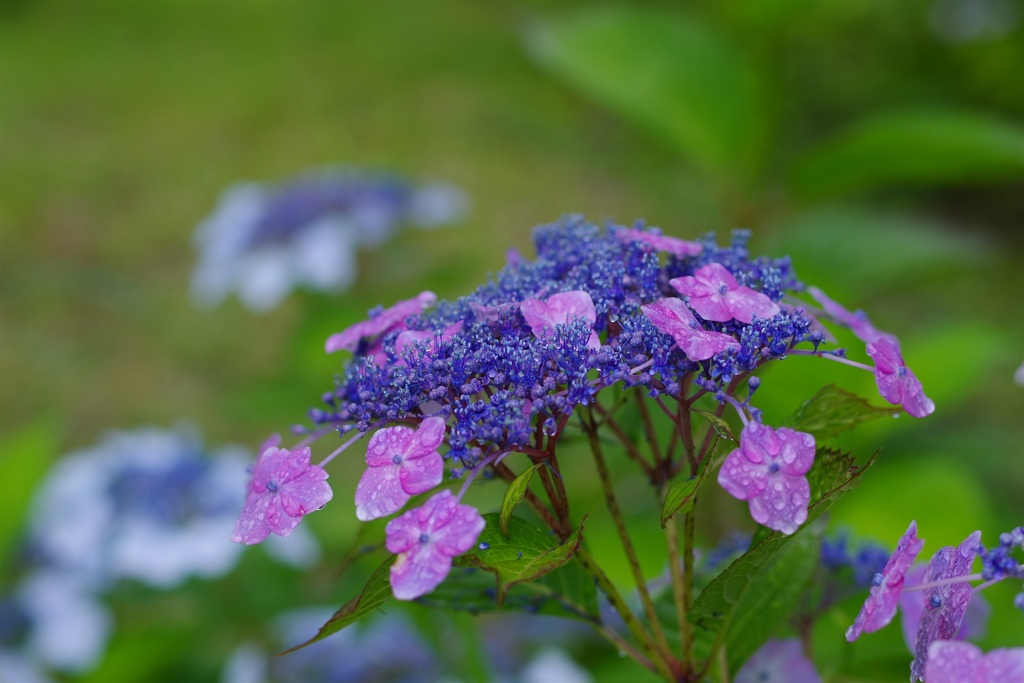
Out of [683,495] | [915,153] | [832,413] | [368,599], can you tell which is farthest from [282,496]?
[915,153]

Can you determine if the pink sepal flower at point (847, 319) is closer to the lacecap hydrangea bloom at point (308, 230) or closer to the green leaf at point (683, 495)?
the green leaf at point (683, 495)

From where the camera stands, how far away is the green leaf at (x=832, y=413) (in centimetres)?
57

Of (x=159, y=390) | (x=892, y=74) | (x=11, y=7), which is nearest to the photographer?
(x=159, y=390)

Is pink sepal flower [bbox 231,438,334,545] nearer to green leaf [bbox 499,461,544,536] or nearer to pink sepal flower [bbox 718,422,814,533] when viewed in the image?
green leaf [bbox 499,461,544,536]

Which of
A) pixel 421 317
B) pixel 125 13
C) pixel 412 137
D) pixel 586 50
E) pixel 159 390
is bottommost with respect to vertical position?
pixel 421 317

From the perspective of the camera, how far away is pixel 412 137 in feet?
14.5

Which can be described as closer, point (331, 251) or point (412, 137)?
point (331, 251)

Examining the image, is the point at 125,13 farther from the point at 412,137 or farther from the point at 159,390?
the point at 159,390

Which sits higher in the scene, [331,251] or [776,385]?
[331,251]

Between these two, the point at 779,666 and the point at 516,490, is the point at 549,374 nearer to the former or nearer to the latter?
the point at 516,490

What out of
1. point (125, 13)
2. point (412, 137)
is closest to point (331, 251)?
point (412, 137)

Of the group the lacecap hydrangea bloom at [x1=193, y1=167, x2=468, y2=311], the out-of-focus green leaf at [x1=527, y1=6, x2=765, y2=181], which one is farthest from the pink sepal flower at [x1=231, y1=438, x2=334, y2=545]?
the out-of-focus green leaf at [x1=527, y1=6, x2=765, y2=181]

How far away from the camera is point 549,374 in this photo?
507 mm

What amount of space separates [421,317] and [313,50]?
198 inches
